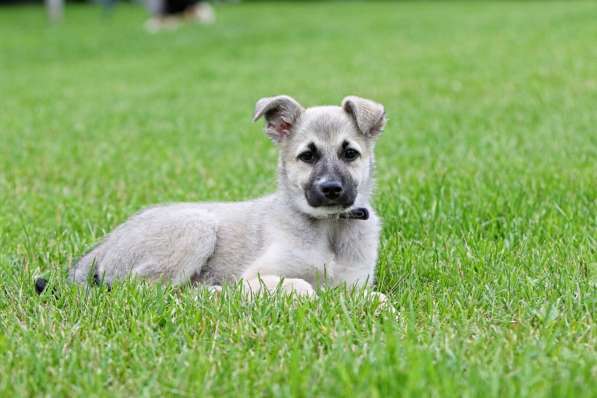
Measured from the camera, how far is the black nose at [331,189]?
4199mm

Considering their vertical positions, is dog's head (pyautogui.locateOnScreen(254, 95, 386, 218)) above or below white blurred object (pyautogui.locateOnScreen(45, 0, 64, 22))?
above

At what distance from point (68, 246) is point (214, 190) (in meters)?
1.65

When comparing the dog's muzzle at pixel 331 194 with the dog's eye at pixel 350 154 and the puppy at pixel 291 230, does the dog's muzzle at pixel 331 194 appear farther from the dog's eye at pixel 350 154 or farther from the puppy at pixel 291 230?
the dog's eye at pixel 350 154

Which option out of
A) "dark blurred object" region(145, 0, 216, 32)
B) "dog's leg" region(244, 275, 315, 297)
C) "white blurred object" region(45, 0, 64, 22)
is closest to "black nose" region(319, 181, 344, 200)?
"dog's leg" region(244, 275, 315, 297)

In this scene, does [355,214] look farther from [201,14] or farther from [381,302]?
[201,14]

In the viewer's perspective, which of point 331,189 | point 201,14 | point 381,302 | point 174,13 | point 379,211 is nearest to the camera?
point 381,302

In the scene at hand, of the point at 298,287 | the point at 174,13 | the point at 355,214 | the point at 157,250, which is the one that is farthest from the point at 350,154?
the point at 174,13

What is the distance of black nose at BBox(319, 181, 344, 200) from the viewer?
420 centimetres

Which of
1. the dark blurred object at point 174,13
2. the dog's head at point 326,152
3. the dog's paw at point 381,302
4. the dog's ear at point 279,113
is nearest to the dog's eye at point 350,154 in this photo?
the dog's head at point 326,152

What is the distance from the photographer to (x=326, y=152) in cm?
443

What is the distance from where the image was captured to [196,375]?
3.17m

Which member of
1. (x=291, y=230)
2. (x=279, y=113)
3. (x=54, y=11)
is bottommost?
(x=54, y=11)

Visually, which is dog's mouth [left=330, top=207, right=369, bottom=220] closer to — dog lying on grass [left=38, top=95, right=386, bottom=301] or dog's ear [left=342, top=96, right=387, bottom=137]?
dog lying on grass [left=38, top=95, right=386, bottom=301]

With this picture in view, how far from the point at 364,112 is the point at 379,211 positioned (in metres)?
1.33
